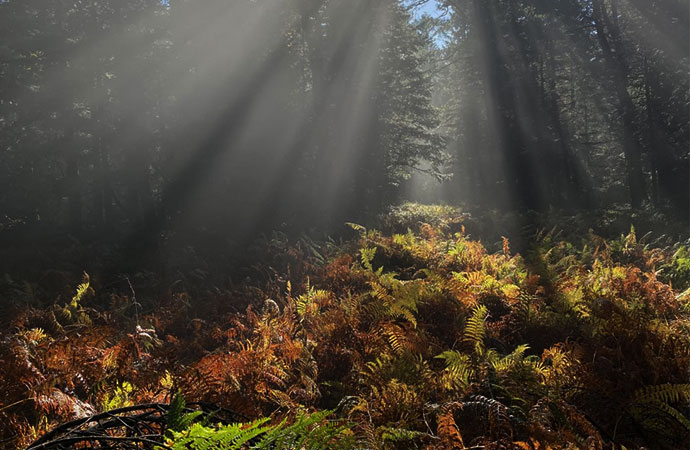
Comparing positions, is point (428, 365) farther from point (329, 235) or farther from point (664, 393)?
point (329, 235)

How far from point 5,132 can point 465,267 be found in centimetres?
1902

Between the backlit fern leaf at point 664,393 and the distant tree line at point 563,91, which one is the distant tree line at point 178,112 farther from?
the backlit fern leaf at point 664,393

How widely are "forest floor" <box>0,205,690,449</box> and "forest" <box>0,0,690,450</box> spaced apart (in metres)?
0.03

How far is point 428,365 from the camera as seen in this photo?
371cm

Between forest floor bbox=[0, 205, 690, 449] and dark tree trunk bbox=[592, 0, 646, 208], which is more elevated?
dark tree trunk bbox=[592, 0, 646, 208]

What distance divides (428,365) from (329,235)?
1050 cm

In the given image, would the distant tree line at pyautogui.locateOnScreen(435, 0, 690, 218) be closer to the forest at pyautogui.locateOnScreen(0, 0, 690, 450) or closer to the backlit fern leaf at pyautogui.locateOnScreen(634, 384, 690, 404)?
the forest at pyautogui.locateOnScreen(0, 0, 690, 450)

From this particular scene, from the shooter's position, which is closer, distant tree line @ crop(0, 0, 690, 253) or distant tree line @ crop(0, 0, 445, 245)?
distant tree line @ crop(0, 0, 445, 245)

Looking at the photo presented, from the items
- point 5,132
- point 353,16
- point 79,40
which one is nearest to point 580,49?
point 353,16

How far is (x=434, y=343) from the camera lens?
417cm

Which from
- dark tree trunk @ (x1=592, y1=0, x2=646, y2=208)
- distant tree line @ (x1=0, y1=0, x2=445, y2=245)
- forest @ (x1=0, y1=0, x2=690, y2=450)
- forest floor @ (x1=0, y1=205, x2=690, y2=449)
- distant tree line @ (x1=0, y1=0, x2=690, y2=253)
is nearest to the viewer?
forest floor @ (x1=0, y1=205, x2=690, y2=449)

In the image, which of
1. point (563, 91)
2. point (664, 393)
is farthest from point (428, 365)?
point (563, 91)

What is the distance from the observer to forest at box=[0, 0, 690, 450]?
2.89m

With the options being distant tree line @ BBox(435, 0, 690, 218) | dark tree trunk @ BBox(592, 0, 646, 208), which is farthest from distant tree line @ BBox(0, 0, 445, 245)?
dark tree trunk @ BBox(592, 0, 646, 208)
